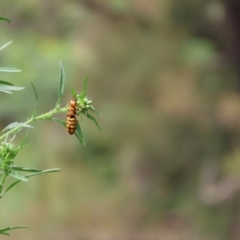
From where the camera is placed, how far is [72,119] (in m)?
0.56

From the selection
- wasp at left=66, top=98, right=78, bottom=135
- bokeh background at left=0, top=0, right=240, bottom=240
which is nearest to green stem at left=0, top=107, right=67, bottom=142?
wasp at left=66, top=98, right=78, bottom=135

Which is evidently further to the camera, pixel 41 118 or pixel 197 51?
pixel 197 51

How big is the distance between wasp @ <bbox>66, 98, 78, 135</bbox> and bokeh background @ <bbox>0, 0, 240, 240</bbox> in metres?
2.50

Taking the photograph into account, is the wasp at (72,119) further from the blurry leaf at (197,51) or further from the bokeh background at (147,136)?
the blurry leaf at (197,51)

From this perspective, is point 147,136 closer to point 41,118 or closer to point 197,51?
point 197,51

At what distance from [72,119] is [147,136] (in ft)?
8.98

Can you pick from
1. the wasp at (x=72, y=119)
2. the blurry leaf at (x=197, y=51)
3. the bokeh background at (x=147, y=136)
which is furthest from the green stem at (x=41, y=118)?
the blurry leaf at (x=197, y=51)

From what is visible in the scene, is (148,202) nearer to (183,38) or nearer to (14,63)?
(183,38)

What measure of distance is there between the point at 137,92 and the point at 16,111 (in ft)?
3.86

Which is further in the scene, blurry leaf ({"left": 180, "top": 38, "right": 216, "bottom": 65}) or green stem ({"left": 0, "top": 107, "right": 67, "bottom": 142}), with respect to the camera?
blurry leaf ({"left": 180, "top": 38, "right": 216, "bottom": 65})

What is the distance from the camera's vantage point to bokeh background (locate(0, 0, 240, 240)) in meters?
3.15

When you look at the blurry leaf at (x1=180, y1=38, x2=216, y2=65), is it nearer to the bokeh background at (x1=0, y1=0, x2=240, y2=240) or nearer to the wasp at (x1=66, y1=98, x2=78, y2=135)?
the bokeh background at (x1=0, y1=0, x2=240, y2=240)

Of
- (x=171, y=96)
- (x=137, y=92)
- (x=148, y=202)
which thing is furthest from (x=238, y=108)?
(x=148, y=202)

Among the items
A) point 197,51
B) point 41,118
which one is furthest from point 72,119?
point 197,51
